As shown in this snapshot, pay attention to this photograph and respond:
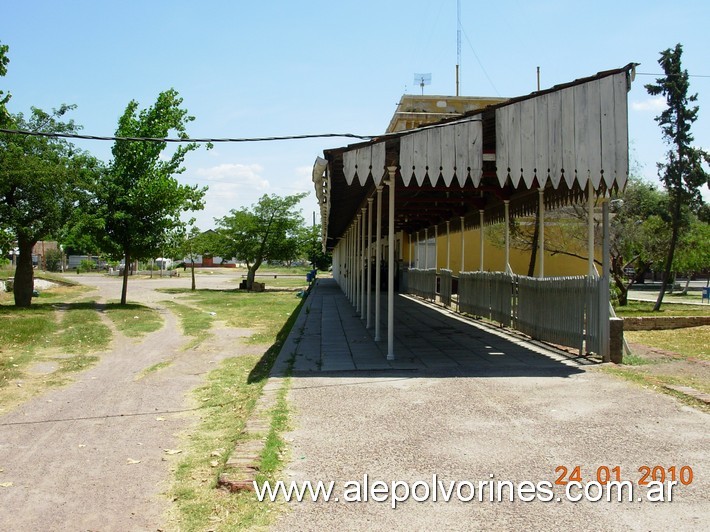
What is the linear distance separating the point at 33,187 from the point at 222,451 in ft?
51.0

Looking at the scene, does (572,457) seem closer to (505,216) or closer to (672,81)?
(505,216)

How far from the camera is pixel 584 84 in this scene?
8.08m

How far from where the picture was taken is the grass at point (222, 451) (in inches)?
135

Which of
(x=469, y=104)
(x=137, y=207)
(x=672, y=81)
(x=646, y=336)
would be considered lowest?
(x=646, y=336)

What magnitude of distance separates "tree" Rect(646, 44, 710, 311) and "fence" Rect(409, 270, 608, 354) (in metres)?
9.81

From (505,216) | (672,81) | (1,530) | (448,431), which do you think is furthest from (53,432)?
(672,81)

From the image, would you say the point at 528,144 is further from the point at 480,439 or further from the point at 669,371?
the point at 480,439

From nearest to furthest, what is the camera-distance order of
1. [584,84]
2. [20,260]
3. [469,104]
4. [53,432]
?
[53,432], [584,84], [20,260], [469,104]

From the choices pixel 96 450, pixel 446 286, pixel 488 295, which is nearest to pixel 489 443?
pixel 96 450

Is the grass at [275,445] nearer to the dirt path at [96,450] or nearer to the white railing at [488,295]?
the dirt path at [96,450]

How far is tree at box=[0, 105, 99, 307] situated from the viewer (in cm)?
1739

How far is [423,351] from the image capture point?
29.8 ft

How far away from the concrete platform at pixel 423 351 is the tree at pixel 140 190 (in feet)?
30.9

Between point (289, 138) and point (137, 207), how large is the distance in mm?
13304
